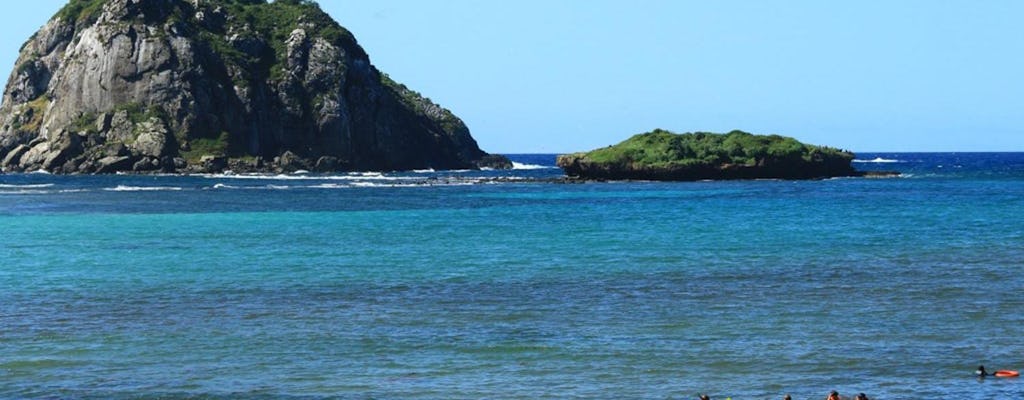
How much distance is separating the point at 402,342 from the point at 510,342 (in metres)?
3.19

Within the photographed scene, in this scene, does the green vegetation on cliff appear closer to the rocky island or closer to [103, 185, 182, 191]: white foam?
the rocky island

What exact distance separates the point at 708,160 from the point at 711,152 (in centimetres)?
274

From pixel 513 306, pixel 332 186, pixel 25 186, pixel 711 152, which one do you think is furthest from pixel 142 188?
pixel 513 306

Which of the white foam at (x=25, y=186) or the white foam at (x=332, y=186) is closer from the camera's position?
the white foam at (x=332, y=186)

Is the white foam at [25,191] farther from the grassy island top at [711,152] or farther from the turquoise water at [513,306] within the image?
the grassy island top at [711,152]

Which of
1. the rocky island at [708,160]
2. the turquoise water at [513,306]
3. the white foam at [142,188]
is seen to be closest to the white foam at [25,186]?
the white foam at [142,188]

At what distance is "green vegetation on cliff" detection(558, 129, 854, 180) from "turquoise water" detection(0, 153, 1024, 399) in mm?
79059

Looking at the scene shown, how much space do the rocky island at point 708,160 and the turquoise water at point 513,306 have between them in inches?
3109

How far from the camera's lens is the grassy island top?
17262 cm

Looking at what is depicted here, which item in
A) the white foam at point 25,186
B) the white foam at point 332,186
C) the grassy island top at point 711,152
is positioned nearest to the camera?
the white foam at point 332,186

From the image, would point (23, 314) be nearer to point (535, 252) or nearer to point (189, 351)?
point (189, 351)

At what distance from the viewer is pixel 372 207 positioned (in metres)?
109

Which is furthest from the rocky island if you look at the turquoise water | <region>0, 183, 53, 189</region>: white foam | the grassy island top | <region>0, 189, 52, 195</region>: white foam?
the turquoise water

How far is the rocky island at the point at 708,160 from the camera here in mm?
172000
